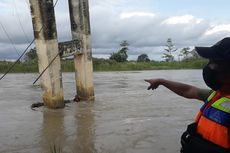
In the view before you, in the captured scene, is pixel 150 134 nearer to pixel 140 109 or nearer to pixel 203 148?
pixel 140 109

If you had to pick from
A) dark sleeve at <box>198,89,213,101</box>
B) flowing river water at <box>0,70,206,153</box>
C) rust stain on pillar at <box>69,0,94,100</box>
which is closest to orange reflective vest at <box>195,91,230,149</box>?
dark sleeve at <box>198,89,213,101</box>

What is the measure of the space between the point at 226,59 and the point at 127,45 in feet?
223

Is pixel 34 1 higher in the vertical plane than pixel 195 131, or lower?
higher

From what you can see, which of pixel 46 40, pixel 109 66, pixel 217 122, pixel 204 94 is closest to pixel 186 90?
pixel 204 94

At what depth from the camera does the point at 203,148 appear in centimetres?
270

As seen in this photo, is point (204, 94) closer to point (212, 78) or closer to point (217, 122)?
point (212, 78)

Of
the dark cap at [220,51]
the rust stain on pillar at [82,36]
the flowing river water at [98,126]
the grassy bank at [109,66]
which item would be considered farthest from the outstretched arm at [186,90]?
the grassy bank at [109,66]

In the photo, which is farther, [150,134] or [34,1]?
[34,1]

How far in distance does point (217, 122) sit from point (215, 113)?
0.06m

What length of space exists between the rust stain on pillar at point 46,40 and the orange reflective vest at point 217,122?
7374mm

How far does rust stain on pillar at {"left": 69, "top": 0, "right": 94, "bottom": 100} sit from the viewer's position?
11.2 m

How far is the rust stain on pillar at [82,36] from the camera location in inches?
443

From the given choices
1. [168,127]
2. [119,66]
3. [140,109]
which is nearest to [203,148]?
[168,127]

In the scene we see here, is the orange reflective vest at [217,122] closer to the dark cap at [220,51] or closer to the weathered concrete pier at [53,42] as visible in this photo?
the dark cap at [220,51]
